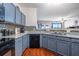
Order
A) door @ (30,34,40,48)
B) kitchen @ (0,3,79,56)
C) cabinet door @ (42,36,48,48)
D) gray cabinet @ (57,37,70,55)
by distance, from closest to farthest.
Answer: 1. kitchen @ (0,3,79,56)
2. gray cabinet @ (57,37,70,55)
3. cabinet door @ (42,36,48,48)
4. door @ (30,34,40,48)

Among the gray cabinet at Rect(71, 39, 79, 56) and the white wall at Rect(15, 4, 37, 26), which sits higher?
the white wall at Rect(15, 4, 37, 26)

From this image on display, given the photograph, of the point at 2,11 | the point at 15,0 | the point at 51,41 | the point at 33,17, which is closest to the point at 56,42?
the point at 51,41

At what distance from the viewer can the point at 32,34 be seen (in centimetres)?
603

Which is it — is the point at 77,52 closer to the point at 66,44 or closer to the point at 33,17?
the point at 66,44

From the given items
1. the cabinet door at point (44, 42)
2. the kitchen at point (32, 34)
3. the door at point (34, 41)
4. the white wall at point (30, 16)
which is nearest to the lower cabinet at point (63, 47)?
the kitchen at point (32, 34)

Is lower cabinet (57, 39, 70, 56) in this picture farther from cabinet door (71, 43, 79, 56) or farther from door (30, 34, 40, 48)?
door (30, 34, 40, 48)

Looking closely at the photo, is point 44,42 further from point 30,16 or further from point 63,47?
point 63,47

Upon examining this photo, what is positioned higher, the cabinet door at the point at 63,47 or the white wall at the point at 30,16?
the white wall at the point at 30,16

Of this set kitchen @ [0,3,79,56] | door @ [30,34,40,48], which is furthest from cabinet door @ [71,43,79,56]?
door @ [30,34,40,48]

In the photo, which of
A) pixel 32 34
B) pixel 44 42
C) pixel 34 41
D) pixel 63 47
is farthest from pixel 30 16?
pixel 63 47

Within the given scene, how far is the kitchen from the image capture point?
262 centimetres

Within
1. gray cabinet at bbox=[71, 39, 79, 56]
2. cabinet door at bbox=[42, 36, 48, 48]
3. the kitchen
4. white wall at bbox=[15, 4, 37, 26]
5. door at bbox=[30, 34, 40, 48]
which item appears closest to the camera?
the kitchen

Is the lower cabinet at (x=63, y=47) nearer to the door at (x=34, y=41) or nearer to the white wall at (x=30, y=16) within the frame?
the door at (x=34, y=41)

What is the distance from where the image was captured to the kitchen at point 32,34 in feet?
8.58
